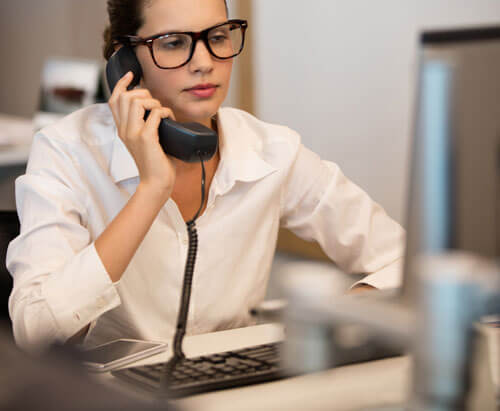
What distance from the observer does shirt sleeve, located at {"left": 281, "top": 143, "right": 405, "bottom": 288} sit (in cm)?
141

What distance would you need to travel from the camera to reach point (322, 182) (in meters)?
1.43

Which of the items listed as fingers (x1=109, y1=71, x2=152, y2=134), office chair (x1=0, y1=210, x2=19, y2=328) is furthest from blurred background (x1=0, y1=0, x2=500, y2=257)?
office chair (x1=0, y1=210, x2=19, y2=328)

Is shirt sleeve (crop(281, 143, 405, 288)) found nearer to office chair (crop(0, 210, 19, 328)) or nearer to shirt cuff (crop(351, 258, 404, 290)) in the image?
shirt cuff (crop(351, 258, 404, 290))

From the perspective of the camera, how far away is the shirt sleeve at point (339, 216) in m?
1.41

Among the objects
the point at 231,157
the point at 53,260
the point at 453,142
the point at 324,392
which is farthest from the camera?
the point at 231,157

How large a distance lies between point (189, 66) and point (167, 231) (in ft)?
0.97

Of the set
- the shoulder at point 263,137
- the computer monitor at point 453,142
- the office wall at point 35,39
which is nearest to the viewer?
the computer monitor at point 453,142

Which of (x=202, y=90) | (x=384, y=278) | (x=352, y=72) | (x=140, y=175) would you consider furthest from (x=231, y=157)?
(x=352, y=72)

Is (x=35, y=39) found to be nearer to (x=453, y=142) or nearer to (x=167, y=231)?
(x=167, y=231)

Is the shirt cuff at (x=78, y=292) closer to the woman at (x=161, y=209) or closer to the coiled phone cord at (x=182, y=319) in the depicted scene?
the woman at (x=161, y=209)

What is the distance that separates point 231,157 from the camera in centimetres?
136

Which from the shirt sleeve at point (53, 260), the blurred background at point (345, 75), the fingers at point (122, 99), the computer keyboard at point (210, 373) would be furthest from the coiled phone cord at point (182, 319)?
the blurred background at point (345, 75)

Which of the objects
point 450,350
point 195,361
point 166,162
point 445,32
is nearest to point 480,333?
point 450,350

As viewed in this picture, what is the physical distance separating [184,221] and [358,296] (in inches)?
29.2
